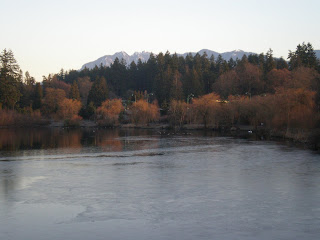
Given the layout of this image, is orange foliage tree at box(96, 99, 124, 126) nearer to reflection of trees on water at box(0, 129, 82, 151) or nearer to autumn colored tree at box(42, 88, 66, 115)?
autumn colored tree at box(42, 88, 66, 115)

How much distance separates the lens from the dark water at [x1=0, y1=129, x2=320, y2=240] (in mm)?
13273

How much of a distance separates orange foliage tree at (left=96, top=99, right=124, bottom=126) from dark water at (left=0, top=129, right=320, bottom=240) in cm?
6232

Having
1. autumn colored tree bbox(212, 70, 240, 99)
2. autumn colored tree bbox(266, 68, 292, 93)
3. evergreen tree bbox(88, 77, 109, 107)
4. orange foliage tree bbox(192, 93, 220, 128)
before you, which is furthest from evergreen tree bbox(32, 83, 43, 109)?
autumn colored tree bbox(266, 68, 292, 93)

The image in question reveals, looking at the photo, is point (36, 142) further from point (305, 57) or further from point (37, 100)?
point (305, 57)

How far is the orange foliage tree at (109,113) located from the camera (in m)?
94.4

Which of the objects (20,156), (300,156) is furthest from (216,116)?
(20,156)

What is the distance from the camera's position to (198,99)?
86.9 meters

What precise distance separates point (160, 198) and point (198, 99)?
7018cm

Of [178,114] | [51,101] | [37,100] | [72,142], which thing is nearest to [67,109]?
[51,101]

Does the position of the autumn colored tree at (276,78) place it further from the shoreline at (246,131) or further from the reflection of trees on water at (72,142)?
the reflection of trees on water at (72,142)

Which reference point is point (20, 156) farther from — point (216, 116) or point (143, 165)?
point (216, 116)

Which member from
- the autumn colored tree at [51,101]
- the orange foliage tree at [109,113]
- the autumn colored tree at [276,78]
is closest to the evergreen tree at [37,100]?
the autumn colored tree at [51,101]

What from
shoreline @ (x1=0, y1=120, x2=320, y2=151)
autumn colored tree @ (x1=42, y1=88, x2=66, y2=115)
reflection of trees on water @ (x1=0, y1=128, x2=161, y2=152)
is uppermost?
autumn colored tree @ (x1=42, y1=88, x2=66, y2=115)

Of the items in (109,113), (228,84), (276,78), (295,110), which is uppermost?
(276,78)
